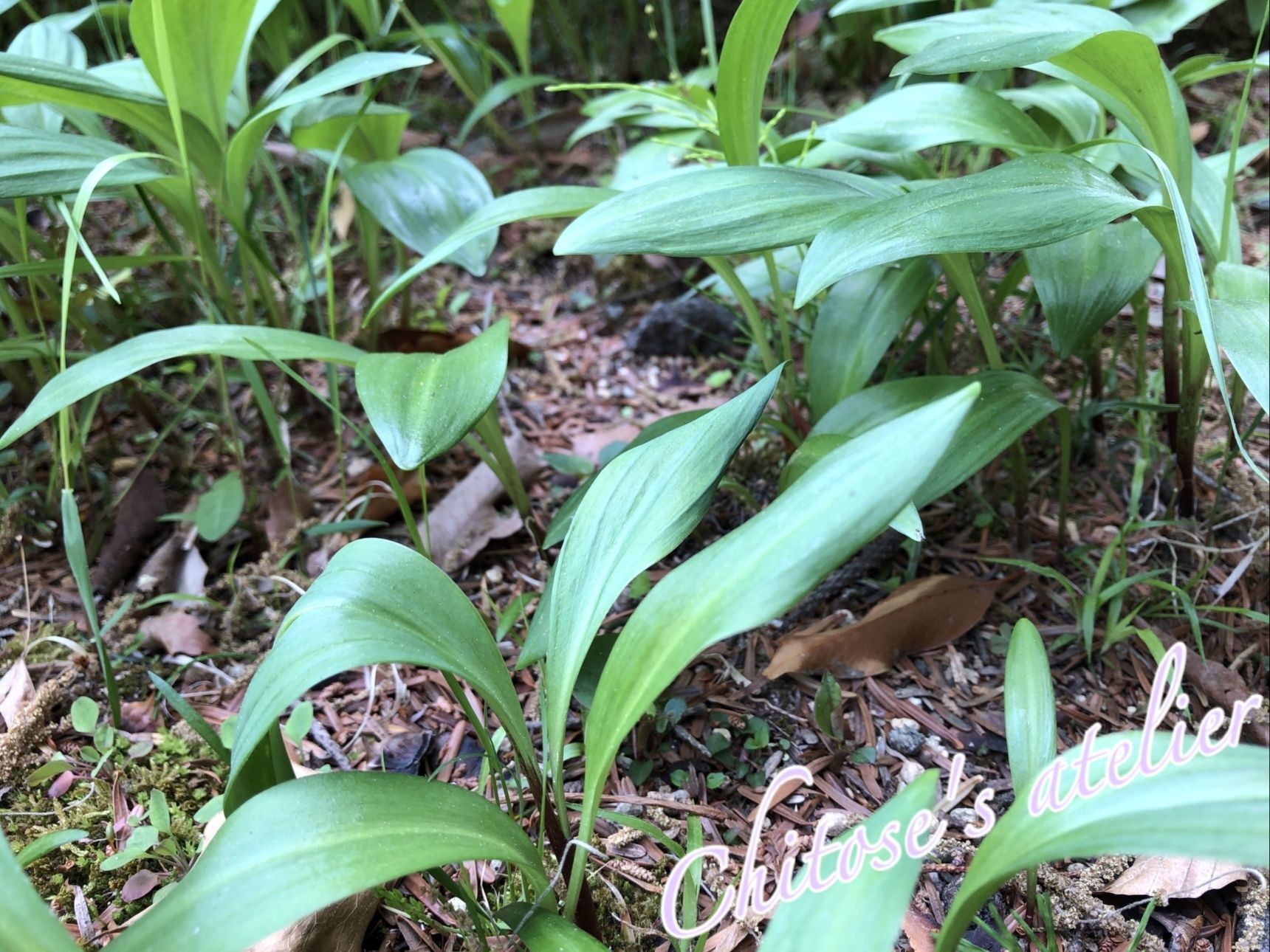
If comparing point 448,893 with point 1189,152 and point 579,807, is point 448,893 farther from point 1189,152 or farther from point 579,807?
point 1189,152

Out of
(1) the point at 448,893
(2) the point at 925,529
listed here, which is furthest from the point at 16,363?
(2) the point at 925,529

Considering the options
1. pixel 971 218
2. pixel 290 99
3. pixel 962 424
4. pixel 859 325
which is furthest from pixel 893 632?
pixel 290 99

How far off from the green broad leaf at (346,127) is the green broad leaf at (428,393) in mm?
571

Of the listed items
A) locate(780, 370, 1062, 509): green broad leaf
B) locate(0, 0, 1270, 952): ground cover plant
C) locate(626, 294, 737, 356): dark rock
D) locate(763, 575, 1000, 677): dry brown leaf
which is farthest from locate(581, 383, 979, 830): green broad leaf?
locate(626, 294, 737, 356): dark rock

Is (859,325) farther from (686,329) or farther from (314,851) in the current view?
Answer: (314,851)

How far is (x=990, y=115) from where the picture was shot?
1049 millimetres

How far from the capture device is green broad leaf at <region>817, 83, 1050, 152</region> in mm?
1026

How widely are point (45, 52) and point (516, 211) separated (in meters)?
0.93

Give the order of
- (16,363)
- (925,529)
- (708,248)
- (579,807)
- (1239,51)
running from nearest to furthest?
(708,248) < (579,807) < (925,529) < (16,363) < (1239,51)

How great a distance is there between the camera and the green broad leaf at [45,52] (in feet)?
4.29

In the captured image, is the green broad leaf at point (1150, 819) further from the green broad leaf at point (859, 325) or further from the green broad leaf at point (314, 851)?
the green broad leaf at point (859, 325)

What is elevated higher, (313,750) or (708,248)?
(708,248)

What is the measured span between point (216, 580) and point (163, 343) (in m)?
0.41

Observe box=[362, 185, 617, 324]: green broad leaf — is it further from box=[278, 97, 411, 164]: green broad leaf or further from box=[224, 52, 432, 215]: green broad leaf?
box=[278, 97, 411, 164]: green broad leaf
